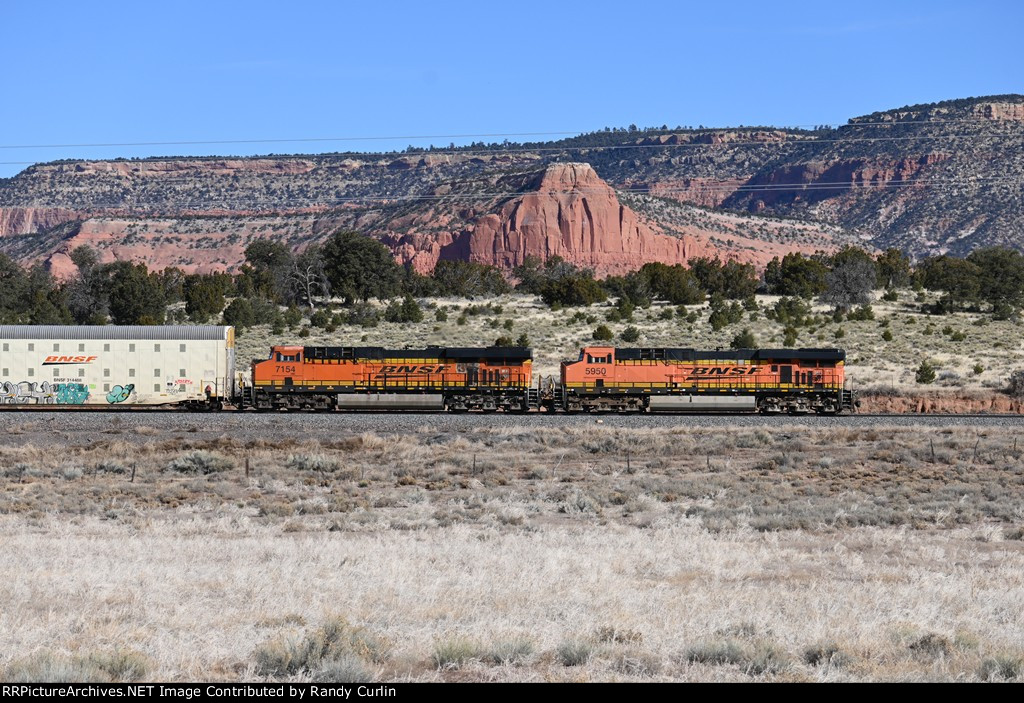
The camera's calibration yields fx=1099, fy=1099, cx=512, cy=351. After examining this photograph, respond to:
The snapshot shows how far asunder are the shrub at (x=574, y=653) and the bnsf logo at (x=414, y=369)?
35298 mm

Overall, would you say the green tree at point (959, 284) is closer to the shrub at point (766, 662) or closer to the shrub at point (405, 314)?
the shrub at point (405, 314)

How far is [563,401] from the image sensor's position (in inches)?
1809

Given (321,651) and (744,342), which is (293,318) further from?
(321,651)

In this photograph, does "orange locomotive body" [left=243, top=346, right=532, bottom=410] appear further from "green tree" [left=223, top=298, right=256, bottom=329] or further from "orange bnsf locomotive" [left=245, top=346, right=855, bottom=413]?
"green tree" [left=223, top=298, right=256, bottom=329]

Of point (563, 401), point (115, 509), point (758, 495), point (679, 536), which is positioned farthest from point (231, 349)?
point (679, 536)

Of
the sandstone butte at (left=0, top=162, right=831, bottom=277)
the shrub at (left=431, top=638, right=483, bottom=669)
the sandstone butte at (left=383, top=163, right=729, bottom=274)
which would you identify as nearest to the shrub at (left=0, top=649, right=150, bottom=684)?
the shrub at (left=431, top=638, right=483, bottom=669)

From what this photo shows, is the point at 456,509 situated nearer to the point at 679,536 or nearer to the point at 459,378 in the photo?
the point at 679,536

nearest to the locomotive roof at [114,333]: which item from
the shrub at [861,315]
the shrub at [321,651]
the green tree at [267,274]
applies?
the shrub at [321,651]

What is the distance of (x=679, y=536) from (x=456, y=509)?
16.7ft

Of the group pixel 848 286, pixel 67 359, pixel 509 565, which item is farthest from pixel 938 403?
pixel 509 565

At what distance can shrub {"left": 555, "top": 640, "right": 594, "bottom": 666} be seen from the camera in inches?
424

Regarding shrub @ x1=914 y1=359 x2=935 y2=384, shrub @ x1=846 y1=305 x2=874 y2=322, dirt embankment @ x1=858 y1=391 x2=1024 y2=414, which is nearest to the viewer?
dirt embankment @ x1=858 y1=391 x2=1024 y2=414

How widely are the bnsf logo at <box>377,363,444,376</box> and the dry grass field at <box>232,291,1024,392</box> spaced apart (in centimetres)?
Answer: 1650
